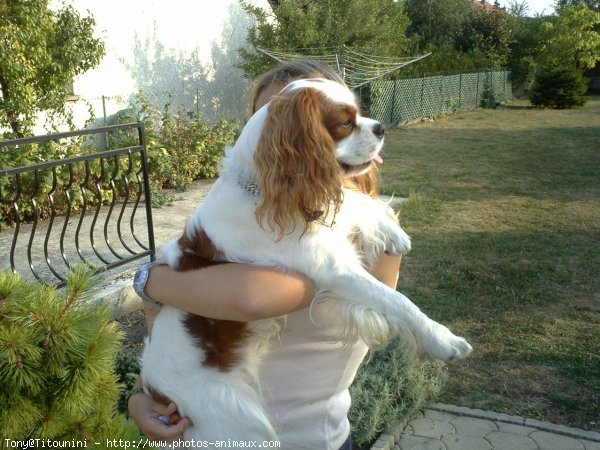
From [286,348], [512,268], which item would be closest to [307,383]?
[286,348]

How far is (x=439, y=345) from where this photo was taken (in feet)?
6.02

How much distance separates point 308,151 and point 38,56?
7.61 m

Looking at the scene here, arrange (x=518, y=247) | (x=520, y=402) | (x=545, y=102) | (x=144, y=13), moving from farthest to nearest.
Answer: (x=545, y=102) < (x=144, y=13) < (x=518, y=247) < (x=520, y=402)

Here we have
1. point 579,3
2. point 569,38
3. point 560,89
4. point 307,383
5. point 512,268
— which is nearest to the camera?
point 307,383

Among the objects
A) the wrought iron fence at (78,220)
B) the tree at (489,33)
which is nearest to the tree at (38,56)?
the wrought iron fence at (78,220)

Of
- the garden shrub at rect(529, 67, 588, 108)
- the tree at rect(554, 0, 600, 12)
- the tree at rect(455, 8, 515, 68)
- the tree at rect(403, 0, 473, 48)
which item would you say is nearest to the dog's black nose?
the garden shrub at rect(529, 67, 588, 108)

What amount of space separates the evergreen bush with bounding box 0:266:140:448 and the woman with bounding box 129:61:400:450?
0.14 meters

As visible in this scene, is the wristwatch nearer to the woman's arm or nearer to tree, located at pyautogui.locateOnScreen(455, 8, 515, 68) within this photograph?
the woman's arm

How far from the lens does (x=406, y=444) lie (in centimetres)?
353

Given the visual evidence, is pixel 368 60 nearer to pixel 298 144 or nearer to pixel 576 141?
pixel 576 141

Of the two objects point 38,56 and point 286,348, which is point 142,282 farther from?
point 38,56

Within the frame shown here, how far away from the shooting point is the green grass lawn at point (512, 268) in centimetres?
413

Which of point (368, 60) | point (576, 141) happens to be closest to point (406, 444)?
point (368, 60)

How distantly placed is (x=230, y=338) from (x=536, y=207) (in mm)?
8190
